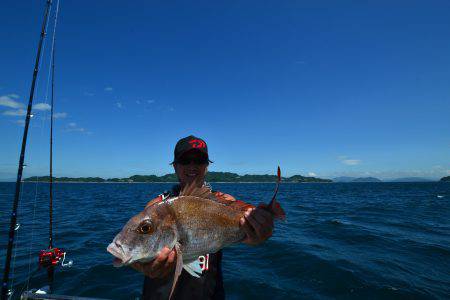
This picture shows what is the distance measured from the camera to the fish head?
2852 millimetres

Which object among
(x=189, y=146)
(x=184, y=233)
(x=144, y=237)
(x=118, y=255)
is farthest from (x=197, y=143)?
Answer: (x=118, y=255)

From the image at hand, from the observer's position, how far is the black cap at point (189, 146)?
13.8 ft

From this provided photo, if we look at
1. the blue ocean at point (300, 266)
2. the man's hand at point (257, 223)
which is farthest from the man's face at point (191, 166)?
the blue ocean at point (300, 266)

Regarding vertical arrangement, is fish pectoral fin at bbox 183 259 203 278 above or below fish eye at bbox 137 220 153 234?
below

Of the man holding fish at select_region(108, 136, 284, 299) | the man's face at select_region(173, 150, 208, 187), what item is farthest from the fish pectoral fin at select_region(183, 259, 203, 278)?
the man's face at select_region(173, 150, 208, 187)

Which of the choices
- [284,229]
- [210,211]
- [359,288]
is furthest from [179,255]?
[284,229]

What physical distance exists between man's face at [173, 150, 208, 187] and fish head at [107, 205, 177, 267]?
3.85ft

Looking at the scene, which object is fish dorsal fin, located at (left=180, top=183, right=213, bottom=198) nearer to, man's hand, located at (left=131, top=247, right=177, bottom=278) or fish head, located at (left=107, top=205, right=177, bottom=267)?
fish head, located at (left=107, top=205, right=177, bottom=267)

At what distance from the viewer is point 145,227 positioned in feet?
9.94

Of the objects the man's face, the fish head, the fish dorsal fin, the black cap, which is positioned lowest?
the fish head

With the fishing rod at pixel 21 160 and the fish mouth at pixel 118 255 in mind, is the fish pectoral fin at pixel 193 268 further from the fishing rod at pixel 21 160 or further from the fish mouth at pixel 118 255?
the fishing rod at pixel 21 160

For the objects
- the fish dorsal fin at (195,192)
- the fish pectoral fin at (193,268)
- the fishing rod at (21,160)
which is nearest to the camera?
the fish pectoral fin at (193,268)

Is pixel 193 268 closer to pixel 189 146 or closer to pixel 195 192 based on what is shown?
pixel 195 192

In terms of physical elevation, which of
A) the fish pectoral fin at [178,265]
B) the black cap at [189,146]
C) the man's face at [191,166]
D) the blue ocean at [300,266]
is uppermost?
the black cap at [189,146]
